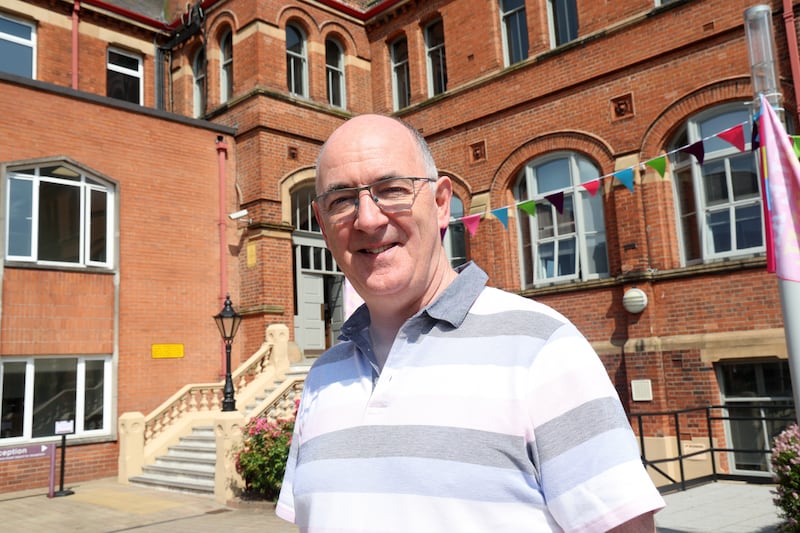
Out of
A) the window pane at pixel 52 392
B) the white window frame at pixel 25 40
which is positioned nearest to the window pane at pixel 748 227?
the window pane at pixel 52 392

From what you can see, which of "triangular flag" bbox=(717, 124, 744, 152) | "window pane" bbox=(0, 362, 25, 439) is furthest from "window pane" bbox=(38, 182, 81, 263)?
"triangular flag" bbox=(717, 124, 744, 152)

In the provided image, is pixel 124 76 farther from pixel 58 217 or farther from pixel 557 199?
pixel 557 199

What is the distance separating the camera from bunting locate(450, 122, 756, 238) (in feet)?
29.2

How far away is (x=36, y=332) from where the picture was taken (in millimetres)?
12008

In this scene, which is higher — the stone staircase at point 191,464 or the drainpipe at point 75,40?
the drainpipe at point 75,40

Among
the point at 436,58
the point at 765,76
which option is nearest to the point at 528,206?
the point at 436,58

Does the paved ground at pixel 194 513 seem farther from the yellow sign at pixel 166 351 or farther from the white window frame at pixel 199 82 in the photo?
the white window frame at pixel 199 82

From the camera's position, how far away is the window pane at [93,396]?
1265 centimetres

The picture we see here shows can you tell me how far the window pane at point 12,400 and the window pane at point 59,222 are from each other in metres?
2.09

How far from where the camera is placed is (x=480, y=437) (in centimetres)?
136

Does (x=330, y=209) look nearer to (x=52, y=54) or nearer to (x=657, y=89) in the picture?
(x=657, y=89)

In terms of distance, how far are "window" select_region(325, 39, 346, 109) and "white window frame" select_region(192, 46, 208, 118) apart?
3.18 metres

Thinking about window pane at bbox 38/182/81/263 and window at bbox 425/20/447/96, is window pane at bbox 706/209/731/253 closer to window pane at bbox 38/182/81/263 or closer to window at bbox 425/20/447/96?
window at bbox 425/20/447/96

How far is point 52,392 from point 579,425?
13099 mm
